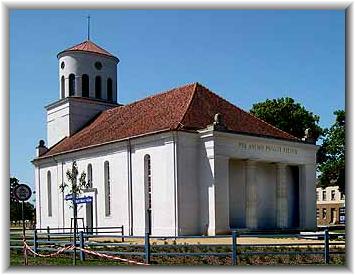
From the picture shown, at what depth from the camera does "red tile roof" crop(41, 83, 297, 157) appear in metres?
32.0

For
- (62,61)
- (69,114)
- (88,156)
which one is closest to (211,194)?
(88,156)

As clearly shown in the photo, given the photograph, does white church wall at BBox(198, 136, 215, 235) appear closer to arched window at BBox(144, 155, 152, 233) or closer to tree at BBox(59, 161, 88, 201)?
arched window at BBox(144, 155, 152, 233)

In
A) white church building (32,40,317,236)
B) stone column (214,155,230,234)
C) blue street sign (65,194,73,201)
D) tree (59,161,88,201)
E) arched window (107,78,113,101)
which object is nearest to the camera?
stone column (214,155,230,234)

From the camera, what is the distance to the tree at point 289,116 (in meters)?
49.4

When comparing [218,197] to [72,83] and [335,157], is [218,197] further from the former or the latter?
[72,83]

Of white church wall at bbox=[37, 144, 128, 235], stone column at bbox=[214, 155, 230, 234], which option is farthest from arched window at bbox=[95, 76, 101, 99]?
stone column at bbox=[214, 155, 230, 234]

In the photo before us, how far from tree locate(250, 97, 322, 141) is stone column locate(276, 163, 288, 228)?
1487 centimetres

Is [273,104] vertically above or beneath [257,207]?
above

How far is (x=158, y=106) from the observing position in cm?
3578

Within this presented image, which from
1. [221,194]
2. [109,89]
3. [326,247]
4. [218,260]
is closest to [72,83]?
[109,89]

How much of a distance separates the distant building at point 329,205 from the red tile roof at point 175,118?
27670 mm

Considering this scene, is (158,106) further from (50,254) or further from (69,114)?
(50,254)

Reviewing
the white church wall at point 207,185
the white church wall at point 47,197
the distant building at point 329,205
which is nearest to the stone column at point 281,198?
the white church wall at point 207,185

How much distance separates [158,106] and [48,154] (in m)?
12.2
